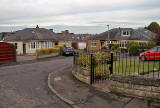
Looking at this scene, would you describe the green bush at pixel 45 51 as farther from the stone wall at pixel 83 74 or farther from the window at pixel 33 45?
the stone wall at pixel 83 74

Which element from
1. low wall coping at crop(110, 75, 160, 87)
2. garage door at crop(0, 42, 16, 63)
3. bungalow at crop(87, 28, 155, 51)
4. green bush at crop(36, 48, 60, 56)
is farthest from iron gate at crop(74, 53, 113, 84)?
bungalow at crop(87, 28, 155, 51)

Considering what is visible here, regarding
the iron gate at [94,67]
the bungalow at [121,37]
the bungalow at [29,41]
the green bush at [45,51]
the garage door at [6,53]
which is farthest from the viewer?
the bungalow at [29,41]

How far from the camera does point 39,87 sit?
850 centimetres

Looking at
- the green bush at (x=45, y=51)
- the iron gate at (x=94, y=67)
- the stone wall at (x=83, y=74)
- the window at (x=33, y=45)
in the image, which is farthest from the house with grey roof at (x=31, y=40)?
the stone wall at (x=83, y=74)

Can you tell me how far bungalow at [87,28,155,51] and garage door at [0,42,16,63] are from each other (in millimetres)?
18975

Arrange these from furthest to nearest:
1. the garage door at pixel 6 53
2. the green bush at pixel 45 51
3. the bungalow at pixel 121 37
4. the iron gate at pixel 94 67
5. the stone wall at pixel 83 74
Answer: the bungalow at pixel 121 37 → the green bush at pixel 45 51 → the garage door at pixel 6 53 → the stone wall at pixel 83 74 → the iron gate at pixel 94 67

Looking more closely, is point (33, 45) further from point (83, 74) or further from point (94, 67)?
point (94, 67)

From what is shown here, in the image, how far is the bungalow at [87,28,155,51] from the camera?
31573 mm

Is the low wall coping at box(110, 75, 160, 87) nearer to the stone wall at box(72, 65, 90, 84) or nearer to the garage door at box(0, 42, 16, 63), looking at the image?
the stone wall at box(72, 65, 90, 84)

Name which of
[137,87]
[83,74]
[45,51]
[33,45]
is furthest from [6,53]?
[137,87]

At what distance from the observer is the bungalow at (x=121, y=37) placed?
31573 mm

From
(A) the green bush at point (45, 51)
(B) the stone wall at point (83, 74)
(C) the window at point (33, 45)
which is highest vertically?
(C) the window at point (33, 45)

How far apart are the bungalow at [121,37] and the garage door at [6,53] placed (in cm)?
1898

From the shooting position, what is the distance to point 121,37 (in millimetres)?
33969
